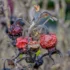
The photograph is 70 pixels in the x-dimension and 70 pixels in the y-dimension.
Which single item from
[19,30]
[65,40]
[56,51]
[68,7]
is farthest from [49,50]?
[68,7]

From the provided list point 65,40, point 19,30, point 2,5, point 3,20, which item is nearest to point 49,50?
point 19,30

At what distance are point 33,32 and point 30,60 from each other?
121 mm

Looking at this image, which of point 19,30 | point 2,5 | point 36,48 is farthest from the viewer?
point 2,5

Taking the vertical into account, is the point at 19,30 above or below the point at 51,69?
above

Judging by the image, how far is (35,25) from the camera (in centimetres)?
146

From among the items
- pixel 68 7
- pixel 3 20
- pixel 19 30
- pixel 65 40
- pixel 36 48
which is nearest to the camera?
pixel 36 48

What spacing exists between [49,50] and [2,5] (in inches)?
18.2

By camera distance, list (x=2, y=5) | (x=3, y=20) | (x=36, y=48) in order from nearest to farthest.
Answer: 1. (x=36, y=48)
2. (x=2, y=5)
3. (x=3, y=20)

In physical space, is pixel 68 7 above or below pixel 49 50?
below

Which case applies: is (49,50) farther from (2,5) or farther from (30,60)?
(2,5)

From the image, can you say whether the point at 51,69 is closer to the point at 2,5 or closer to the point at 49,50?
the point at 49,50

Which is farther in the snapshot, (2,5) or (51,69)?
(2,5)

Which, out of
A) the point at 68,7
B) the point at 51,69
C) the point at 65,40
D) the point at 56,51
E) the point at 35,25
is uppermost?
the point at 35,25

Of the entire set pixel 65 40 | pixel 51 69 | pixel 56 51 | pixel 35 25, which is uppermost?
pixel 35 25
